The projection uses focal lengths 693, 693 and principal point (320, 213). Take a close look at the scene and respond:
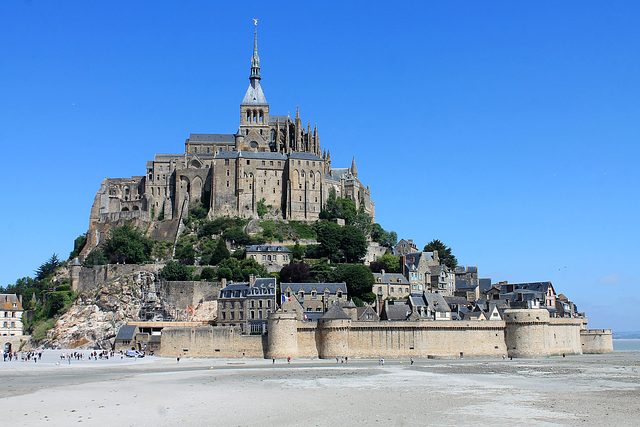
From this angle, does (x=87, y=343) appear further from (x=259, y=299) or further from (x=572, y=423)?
(x=572, y=423)

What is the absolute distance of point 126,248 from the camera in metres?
77.9

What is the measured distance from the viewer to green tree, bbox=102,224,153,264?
7738 centimetres

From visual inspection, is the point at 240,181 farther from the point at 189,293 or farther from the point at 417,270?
the point at 417,270

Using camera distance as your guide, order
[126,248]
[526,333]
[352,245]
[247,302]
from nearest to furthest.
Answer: [526,333], [247,302], [126,248], [352,245]

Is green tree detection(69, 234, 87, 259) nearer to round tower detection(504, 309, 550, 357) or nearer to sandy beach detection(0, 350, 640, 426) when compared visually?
sandy beach detection(0, 350, 640, 426)

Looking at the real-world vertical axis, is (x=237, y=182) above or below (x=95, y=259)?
above

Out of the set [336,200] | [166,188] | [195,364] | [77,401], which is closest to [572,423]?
[77,401]

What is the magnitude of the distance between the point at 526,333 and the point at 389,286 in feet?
55.1

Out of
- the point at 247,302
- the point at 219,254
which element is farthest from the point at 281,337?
the point at 219,254

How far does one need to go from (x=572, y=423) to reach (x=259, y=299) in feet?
128

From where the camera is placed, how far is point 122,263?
75812 mm

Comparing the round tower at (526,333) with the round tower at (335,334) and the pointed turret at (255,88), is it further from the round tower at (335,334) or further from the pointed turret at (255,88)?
the pointed turret at (255,88)

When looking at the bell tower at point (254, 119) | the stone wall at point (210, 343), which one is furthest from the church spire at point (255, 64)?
the stone wall at point (210, 343)

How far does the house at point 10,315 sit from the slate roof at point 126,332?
16.3m
